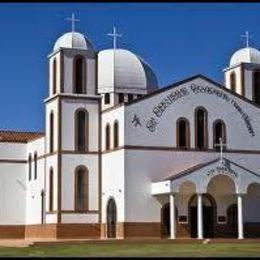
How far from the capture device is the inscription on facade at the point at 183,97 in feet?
147

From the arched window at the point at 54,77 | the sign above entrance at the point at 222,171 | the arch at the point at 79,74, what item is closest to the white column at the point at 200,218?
the sign above entrance at the point at 222,171

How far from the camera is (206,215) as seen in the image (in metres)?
45.6

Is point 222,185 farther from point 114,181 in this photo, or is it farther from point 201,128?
point 114,181

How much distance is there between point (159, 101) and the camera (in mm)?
45031

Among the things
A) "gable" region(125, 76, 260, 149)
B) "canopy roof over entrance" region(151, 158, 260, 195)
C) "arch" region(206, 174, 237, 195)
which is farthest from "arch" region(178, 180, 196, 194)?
"gable" region(125, 76, 260, 149)

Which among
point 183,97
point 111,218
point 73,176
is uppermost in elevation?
point 183,97

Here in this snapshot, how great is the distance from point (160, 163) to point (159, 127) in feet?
7.92

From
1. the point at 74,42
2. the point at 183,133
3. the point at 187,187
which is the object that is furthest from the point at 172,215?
the point at 74,42

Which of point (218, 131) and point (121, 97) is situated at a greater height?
point (121, 97)

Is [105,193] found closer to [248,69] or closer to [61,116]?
[61,116]

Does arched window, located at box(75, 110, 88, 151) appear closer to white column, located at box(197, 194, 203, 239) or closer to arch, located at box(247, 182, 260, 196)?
white column, located at box(197, 194, 203, 239)

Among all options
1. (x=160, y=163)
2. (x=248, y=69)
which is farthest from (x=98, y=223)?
(x=248, y=69)

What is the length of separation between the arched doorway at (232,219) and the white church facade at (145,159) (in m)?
0.07

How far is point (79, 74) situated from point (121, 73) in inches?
238
